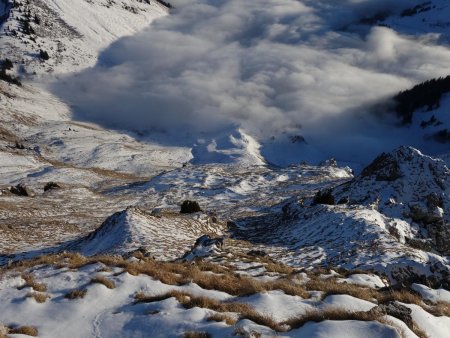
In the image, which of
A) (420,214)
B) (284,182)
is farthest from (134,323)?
(284,182)

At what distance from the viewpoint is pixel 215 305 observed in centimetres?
1244

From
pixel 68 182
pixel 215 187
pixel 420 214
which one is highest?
pixel 420 214

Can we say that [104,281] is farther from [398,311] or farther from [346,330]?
[398,311]

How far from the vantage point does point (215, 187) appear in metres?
75.8

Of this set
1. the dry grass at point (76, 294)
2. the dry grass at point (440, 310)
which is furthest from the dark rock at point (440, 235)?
the dry grass at point (76, 294)

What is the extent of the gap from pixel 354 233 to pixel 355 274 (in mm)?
12898

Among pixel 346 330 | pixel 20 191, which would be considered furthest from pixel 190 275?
pixel 20 191

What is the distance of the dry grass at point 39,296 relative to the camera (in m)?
13.1

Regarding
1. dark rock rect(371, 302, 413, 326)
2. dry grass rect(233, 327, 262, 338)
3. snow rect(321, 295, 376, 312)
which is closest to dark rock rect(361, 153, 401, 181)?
snow rect(321, 295, 376, 312)

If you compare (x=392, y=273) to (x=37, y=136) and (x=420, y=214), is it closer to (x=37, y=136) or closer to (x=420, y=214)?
(x=420, y=214)

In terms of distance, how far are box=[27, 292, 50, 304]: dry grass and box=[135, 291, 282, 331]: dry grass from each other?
2516mm

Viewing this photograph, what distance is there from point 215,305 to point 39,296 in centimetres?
500

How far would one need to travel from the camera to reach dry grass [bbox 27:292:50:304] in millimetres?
13117

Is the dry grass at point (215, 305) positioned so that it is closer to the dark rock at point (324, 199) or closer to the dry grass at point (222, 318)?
the dry grass at point (222, 318)
